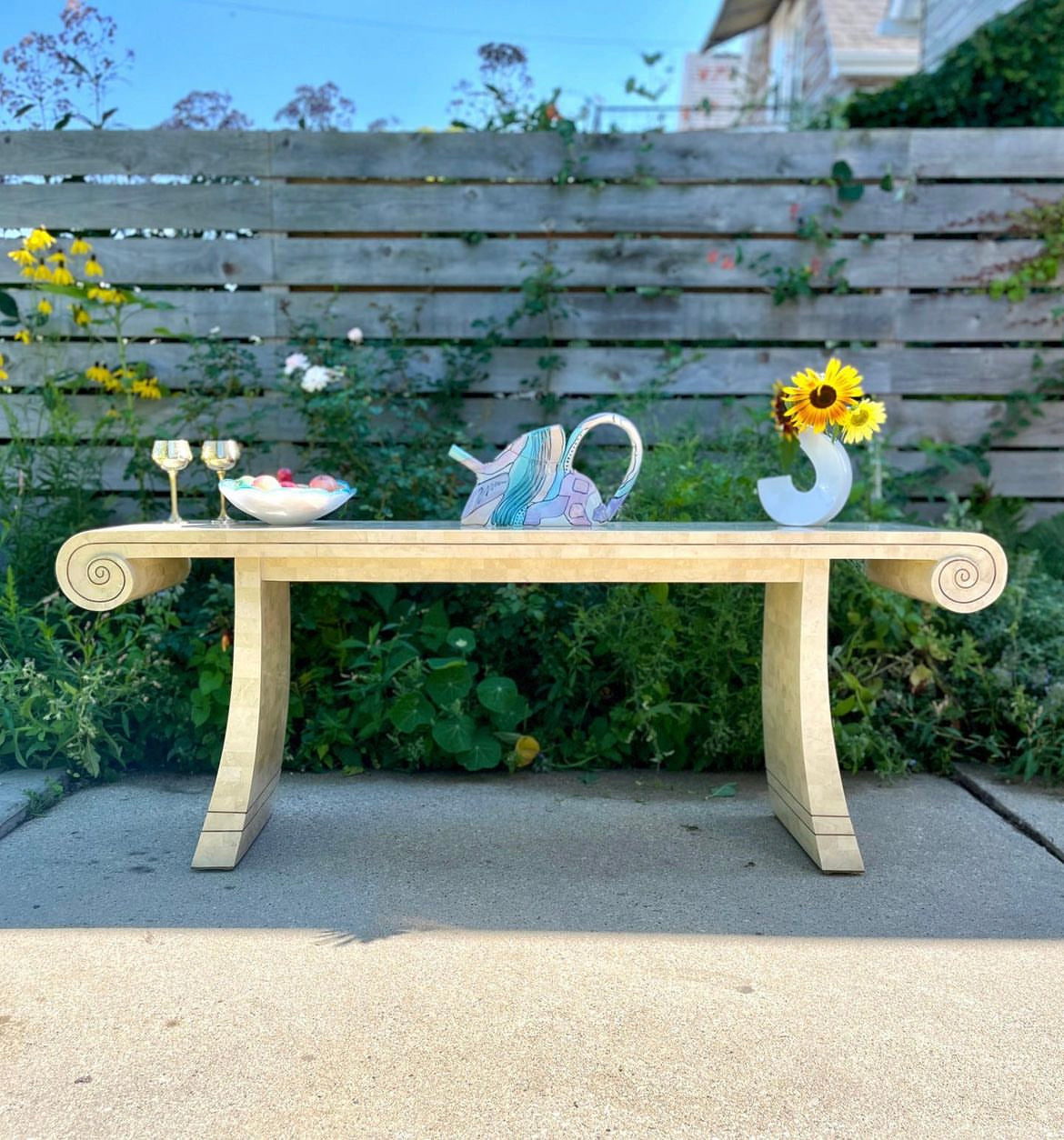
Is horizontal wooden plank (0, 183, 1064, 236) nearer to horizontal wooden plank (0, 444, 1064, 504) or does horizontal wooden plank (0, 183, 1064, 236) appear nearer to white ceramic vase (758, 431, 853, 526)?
horizontal wooden plank (0, 444, 1064, 504)

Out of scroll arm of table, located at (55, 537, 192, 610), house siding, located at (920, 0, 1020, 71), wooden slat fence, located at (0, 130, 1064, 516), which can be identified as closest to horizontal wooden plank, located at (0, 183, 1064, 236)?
wooden slat fence, located at (0, 130, 1064, 516)

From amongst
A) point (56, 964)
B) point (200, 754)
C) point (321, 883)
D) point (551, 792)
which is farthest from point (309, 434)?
point (56, 964)

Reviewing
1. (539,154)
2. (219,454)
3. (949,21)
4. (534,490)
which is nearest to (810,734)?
(534,490)

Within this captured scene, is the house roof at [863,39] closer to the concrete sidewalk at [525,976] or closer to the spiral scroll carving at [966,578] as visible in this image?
the spiral scroll carving at [966,578]

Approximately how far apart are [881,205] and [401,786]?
290 cm

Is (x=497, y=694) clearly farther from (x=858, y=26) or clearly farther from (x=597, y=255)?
(x=858, y=26)

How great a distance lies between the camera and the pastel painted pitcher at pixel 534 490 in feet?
8.69

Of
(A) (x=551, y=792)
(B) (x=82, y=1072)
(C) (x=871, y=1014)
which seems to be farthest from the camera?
(A) (x=551, y=792)

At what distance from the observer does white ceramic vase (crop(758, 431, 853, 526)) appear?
2.65m

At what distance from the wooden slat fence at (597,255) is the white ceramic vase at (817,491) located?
1498 millimetres

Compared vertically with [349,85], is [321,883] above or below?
below

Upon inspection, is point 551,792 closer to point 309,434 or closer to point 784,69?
point 309,434

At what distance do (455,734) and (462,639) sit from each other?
0.31m

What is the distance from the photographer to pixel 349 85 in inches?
183
